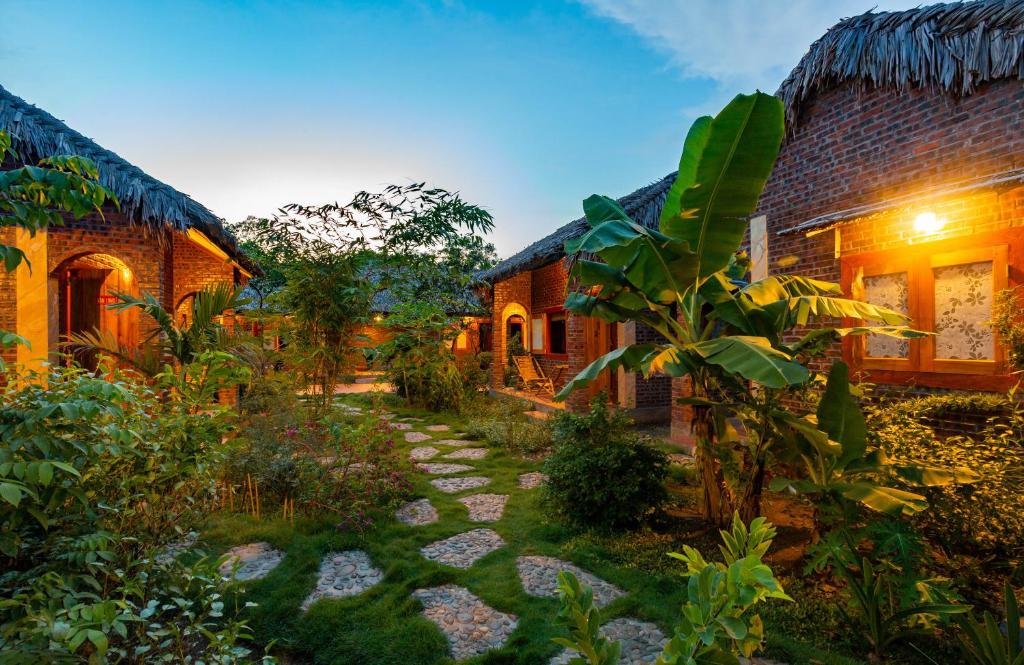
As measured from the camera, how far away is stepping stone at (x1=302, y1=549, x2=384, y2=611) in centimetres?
340

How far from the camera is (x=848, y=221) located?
498 centimetres

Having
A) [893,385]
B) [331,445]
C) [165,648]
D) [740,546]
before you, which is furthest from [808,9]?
[165,648]

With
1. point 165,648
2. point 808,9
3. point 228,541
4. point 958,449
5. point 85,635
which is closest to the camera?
point 85,635

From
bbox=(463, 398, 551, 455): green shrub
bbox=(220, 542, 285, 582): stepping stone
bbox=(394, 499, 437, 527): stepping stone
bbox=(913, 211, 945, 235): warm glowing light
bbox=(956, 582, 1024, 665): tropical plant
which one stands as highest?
bbox=(913, 211, 945, 235): warm glowing light

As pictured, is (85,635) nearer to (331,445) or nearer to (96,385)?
(96,385)

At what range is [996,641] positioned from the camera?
2.18 metres

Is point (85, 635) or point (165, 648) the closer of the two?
point (85, 635)

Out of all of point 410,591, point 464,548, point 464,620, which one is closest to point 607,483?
point 464,548

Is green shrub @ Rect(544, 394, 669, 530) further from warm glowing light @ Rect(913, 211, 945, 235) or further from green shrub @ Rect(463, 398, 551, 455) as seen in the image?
warm glowing light @ Rect(913, 211, 945, 235)

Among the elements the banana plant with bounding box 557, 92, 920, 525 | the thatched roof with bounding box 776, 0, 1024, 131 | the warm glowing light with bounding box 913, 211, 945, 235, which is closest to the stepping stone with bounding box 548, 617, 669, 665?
the banana plant with bounding box 557, 92, 920, 525

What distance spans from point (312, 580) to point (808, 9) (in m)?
8.61

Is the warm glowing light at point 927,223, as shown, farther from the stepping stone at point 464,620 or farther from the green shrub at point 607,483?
the stepping stone at point 464,620

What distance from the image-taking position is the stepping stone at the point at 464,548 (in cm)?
397

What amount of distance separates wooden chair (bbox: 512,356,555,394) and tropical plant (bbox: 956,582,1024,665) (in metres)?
10.8
